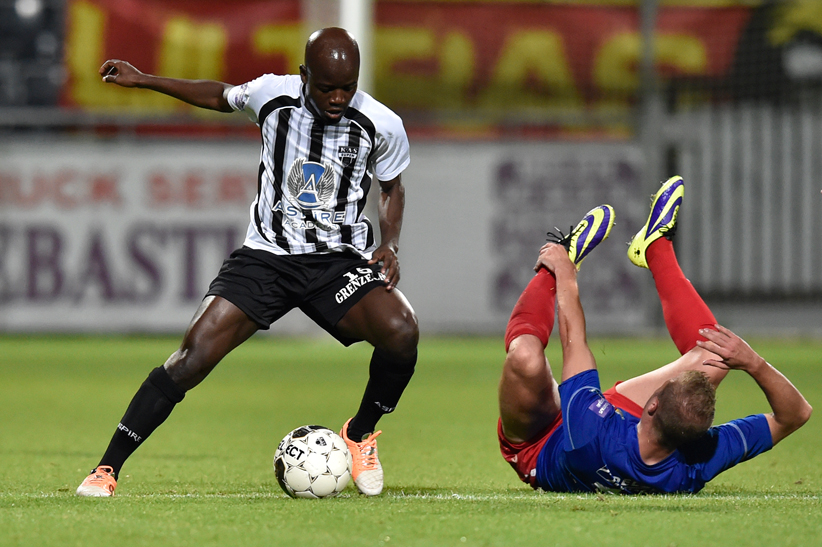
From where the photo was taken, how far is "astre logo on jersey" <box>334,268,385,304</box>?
4758 mm

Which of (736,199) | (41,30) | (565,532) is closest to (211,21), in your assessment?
(41,30)

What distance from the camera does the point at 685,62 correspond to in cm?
1568

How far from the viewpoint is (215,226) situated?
45.6 ft

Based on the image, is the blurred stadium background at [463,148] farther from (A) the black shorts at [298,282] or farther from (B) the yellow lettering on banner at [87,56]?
(A) the black shorts at [298,282]

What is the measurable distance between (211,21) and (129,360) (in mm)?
6102

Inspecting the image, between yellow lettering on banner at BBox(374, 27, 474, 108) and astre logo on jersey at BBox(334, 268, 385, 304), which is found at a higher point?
yellow lettering on banner at BBox(374, 27, 474, 108)

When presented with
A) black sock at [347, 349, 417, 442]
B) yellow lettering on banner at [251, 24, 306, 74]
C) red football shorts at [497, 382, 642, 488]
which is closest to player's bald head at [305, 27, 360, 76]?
black sock at [347, 349, 417, 442]

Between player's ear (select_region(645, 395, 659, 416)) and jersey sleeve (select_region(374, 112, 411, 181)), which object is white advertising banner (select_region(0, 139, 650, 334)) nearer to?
jersey sleeve (select_region(374, 112, 411, 181))

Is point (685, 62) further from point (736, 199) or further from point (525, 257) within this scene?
point (525, 257)

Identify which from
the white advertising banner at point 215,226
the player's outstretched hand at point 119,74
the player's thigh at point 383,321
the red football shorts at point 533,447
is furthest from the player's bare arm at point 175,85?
the white advertising banner at point 215,226

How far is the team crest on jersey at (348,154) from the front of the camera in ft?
15.8

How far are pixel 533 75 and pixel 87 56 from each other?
6.09m

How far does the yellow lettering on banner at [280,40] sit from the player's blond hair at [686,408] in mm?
11938

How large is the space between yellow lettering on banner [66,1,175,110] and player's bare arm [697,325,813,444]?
39.4ft
